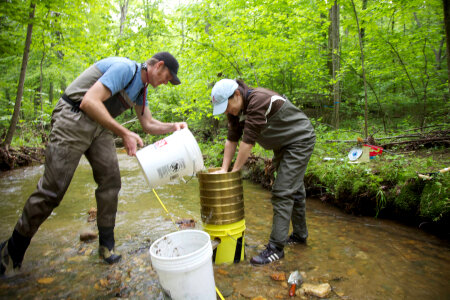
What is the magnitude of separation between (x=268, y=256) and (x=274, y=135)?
1.16m

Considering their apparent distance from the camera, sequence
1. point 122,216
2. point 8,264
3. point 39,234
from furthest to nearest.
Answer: point 122,216
point 39,234
point 8,264

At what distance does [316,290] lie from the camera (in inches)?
76.8

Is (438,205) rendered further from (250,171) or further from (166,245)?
(250,171)

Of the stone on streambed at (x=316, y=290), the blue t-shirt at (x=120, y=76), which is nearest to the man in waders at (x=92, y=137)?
the blue t-shirt at (x=120, y=76)

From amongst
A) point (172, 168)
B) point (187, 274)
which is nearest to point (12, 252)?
point (172, 168)

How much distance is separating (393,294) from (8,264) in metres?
3.13

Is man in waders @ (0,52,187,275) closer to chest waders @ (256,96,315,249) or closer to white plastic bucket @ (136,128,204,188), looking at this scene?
white plastic bucket @ (136,128,204,188)

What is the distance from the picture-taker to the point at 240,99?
2455 mm

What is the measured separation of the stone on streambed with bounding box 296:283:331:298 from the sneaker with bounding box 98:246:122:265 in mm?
1650

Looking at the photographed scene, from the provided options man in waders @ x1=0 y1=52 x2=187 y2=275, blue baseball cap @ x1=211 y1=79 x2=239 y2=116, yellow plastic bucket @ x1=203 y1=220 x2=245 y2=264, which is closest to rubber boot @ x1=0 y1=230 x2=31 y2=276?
man in waders @ x1=0 y1=52 x2=187 y2=275

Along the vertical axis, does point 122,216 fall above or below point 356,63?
below

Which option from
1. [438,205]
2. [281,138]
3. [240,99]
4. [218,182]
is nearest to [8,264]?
[218,182]

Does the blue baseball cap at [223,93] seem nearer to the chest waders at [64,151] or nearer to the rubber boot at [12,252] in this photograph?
the chest waders at [64,151]

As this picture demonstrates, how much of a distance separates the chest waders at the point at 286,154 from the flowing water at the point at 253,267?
0.39 metres
